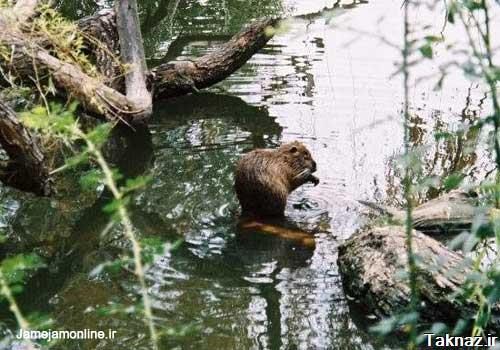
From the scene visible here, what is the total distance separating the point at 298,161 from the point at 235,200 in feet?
2.16

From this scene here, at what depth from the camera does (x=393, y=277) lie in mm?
5016

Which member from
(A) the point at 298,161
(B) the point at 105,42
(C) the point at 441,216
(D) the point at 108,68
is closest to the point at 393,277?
(C) the point at 441,216

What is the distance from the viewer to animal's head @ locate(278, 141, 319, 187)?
6949 mm

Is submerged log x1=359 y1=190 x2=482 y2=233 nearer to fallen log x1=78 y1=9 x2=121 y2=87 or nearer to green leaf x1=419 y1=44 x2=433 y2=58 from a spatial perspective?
fallen log x1=78 y1=9 x2=121 y2=87

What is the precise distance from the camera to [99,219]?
665cm

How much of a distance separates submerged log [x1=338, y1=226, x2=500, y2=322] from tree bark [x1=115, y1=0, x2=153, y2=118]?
3.63 meters

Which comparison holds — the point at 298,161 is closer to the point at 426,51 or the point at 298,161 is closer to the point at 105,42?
the point at 105,42

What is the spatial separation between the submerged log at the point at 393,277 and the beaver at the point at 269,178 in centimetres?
112

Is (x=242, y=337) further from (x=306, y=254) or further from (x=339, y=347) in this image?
(x=306, y=254)

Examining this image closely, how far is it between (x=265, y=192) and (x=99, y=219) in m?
1.43

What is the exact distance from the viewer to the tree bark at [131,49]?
27.7 feet

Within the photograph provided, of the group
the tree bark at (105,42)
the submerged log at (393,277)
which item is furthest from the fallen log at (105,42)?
→ the submerged log at (393,277)

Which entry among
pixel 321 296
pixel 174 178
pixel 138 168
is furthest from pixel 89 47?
pixel 321 296

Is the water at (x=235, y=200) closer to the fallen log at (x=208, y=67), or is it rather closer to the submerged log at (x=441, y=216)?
the fallen log at (x=208, y=67)
